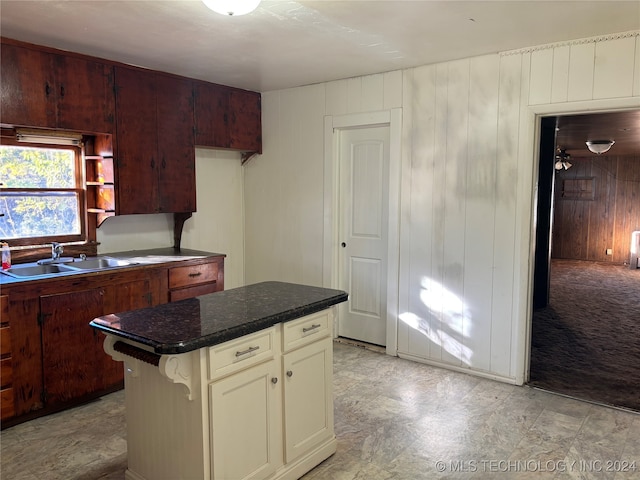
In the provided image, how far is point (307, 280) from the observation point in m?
4.72

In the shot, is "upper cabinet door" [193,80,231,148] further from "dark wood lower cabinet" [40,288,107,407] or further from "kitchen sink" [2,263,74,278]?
"dark wood lower cabinet" [40,288,107,407]

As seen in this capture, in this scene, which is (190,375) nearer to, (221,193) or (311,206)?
(311,206)

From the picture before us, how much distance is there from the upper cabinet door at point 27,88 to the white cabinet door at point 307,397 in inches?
93.8

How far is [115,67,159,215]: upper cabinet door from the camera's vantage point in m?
3.67

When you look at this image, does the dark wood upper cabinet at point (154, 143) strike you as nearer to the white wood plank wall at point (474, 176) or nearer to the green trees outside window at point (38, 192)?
the green trees outside window at point (38, 192)

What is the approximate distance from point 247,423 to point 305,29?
7.35 feet

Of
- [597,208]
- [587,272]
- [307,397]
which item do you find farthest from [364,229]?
[597,208]

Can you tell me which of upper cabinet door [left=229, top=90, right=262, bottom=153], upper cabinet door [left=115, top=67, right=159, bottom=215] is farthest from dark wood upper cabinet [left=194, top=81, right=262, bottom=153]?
upper cabinet door [left=115, top=67, right=159, bottom=215]

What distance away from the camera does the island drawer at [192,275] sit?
3758 millimetres

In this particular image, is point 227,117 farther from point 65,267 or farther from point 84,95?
point 65,267

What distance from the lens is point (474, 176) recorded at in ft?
11.9

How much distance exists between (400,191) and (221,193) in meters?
1.91

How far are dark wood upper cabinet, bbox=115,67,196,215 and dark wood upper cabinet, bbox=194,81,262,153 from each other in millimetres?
128

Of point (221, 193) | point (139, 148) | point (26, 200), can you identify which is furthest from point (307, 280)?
point (26, 200)
